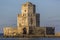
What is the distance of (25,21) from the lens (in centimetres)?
10469

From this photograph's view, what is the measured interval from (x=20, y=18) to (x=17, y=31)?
4.30m

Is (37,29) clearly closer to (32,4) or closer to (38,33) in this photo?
(38,33)

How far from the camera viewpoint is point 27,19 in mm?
104562

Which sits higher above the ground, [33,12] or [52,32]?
[33,12]

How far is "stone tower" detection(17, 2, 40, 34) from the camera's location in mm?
103963

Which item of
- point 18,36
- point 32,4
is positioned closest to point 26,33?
point 18,36

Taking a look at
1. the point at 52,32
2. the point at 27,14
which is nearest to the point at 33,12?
the point at 27,14

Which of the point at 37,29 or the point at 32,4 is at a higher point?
the point at 32,4

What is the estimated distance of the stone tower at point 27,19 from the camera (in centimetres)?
10396

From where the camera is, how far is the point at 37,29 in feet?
337

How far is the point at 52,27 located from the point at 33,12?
7.68 m

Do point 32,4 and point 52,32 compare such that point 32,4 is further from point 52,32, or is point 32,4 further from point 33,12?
point 52,32

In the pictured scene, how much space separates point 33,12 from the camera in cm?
10538

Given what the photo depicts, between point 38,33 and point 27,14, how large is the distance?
7178mm
